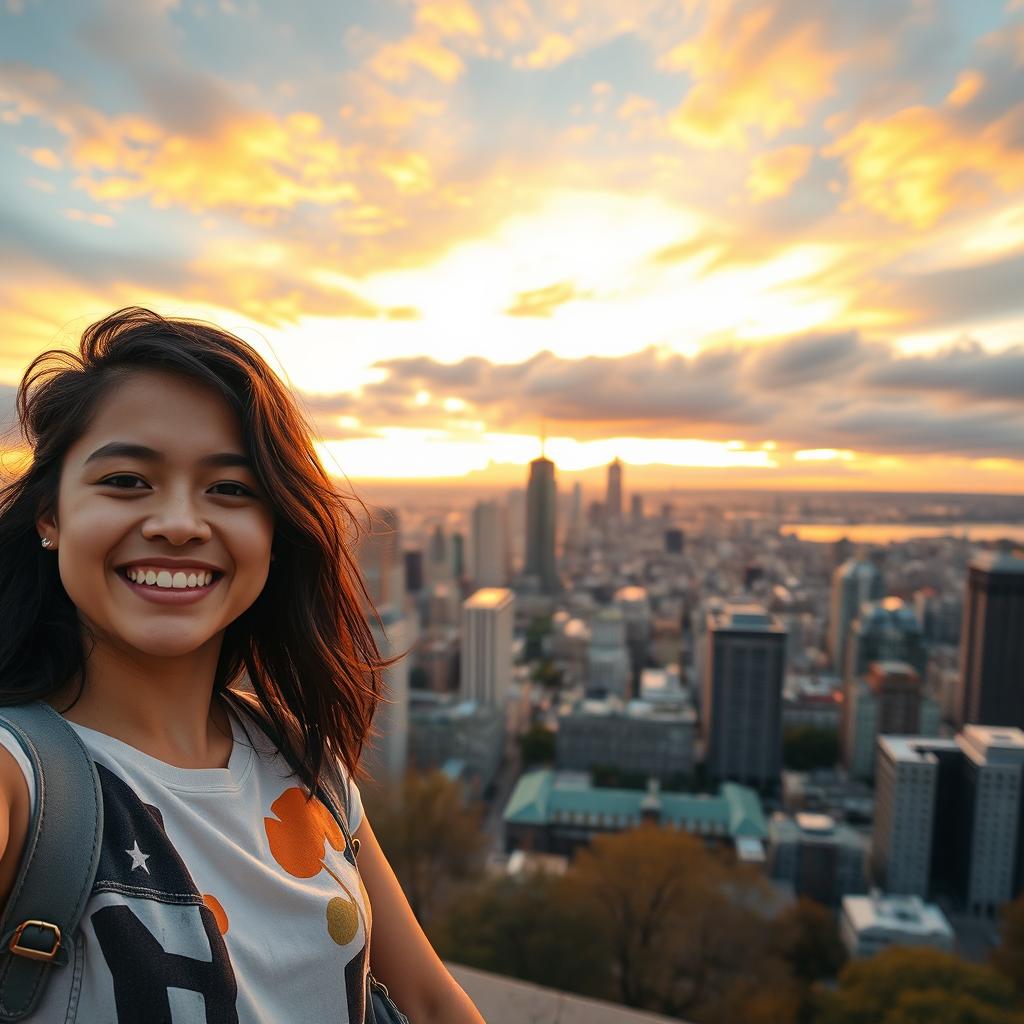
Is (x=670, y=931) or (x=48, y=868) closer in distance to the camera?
(x=48, y=868)

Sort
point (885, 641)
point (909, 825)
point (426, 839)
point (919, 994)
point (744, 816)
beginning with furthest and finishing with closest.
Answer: point (885, 641), point (744, 816), point (909, 825), point (426, 839), point (919, 994)

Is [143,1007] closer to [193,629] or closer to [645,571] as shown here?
[193,629]

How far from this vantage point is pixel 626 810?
7.39 metres

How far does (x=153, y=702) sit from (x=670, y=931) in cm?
409

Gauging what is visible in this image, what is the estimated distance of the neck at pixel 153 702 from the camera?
0.41 metres

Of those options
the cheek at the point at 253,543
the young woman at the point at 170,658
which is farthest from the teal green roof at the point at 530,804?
the cheek at the point at 253,543

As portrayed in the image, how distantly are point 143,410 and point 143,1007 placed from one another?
288 mm

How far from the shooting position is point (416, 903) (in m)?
4.19

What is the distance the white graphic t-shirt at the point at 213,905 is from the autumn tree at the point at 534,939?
3.62 metres

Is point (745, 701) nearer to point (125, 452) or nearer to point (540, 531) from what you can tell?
point (125, 452)

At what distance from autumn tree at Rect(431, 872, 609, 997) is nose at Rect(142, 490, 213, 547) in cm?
379

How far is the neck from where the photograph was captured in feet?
1.33

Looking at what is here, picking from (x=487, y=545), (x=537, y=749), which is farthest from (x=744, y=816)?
(x=487, y=545)

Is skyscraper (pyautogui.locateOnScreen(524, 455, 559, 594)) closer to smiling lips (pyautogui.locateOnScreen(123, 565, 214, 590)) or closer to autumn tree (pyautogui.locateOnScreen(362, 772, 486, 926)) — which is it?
autumn tree (pyautogui.locateOnScreen(362, 772, 486, 926))
